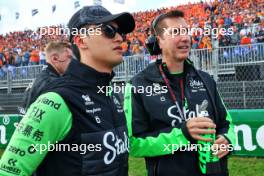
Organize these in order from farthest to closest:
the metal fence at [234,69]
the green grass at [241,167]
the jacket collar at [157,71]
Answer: the metal fence at [234,69] → the green grass at [241,167] → the jacket collar at [157,71]

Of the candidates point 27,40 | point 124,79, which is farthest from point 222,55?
point 27,40

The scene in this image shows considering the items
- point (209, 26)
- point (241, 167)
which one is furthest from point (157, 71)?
point (209, 26)

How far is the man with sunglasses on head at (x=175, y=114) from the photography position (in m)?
2.52

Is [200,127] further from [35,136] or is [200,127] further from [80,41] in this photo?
[35,136]

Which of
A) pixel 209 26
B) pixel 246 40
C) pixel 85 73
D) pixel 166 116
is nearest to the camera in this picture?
pixel 85 73

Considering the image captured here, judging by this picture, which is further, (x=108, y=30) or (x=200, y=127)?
(x=200, y=127)

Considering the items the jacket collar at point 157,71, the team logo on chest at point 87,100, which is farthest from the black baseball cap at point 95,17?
the jacket collar at point 157,71

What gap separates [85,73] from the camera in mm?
1931

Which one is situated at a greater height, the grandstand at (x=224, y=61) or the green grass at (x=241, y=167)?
the grandstand at (x=224, y=61)

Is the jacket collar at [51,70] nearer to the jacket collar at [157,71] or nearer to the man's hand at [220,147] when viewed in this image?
the jacket collar at [157,71]

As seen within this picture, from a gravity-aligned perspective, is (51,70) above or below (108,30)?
below

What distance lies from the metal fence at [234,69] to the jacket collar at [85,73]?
265 inches

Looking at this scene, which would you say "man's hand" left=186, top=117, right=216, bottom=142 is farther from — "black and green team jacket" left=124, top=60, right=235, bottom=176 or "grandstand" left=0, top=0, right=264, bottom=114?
"grandstand" left=0, top=0, right=264, bottom=114

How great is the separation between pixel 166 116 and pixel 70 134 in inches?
39.9
